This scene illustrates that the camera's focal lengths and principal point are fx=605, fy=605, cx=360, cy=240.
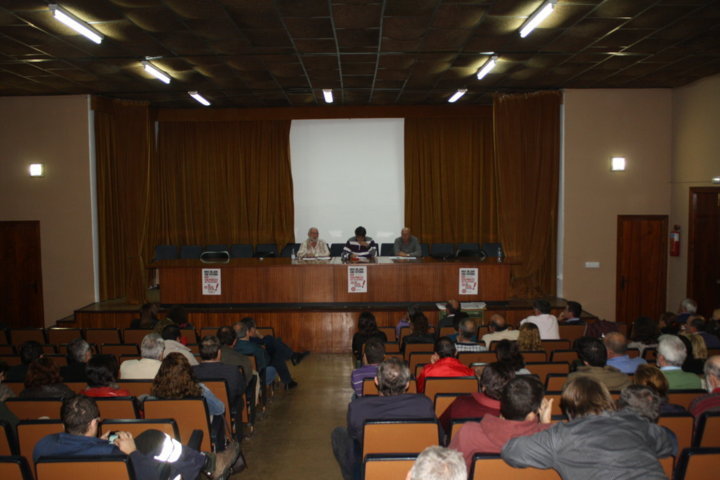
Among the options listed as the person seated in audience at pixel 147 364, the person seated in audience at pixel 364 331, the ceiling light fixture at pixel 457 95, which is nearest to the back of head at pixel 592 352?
the person seated in audience at pixel 364 331

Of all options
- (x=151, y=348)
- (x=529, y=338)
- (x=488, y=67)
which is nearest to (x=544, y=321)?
(x=529, y=338)

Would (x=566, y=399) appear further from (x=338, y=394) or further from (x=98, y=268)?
(x=98, y=268)

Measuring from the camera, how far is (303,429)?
5.55 meters

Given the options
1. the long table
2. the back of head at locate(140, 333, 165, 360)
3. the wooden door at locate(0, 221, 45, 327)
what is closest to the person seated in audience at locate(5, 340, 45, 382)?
the back of head at locate(140, 333, 165, 360)

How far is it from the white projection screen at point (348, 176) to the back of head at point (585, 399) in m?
10.0

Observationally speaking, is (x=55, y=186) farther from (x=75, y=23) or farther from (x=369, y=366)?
(x=369, y=366)

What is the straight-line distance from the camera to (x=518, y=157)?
35.2 feet

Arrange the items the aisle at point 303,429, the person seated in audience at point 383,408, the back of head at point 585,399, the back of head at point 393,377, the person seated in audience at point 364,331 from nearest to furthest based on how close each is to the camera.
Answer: the back of head at point 585,399 < the person seated in audience at point 383,408 < the back of head at point 393,377 < the aisle at point 303,429 < the person seated in audience at point 364,331

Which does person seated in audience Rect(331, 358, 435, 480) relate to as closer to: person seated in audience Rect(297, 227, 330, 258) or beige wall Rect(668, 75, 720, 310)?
person seated in audience Rect(297, 227, 330, 258)

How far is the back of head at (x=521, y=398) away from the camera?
2.88 m

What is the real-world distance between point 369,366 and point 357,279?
4.59 metres

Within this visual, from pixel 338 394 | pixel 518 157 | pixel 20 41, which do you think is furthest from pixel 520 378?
pixel 518 157

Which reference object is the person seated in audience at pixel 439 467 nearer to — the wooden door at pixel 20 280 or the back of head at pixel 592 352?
the back of head at pixel 592 352

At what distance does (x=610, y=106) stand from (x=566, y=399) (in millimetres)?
8742
